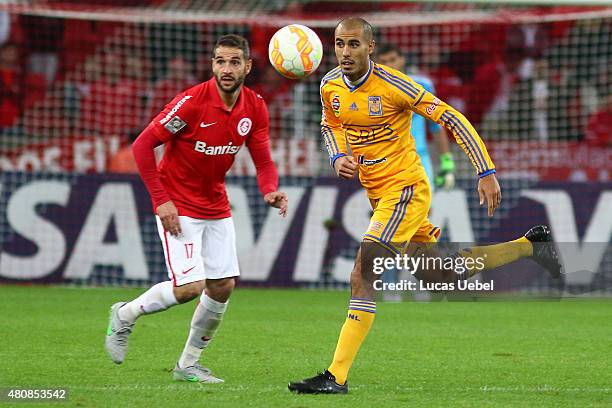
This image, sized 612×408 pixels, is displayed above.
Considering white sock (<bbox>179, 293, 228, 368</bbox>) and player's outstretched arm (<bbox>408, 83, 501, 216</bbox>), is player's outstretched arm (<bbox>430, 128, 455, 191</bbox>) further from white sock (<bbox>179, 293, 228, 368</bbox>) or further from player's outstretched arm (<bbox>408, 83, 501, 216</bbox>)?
white sock (<bbox>179, 293, 228, 368</bbox>)

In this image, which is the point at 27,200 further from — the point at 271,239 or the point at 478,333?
the point at 478,333

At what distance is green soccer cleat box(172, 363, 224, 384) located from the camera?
6.62m

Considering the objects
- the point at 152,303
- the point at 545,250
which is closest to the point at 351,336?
the point at 152,303

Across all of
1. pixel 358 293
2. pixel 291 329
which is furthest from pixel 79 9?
pixel 358 293

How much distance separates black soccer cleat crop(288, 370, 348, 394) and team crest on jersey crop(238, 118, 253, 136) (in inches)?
63.1

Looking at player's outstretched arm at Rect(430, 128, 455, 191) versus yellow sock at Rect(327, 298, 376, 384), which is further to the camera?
player's outstretched arm at Rect(430, 128, 455, 191)

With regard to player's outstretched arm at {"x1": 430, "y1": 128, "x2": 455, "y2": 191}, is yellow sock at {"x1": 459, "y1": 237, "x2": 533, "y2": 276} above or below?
below

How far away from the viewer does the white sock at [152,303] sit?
6.66 meters

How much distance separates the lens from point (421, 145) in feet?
35.5

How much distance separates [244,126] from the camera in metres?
6.91

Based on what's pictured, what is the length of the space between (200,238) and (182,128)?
2.25 ft

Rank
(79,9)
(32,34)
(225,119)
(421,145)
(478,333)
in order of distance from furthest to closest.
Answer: (32,34), (79,9), (421,145), (478,333), (225,119)

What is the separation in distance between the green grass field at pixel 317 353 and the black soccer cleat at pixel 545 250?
63 centimetres

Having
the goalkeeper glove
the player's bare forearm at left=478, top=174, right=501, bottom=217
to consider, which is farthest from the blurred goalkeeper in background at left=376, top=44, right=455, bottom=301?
the player's bare forearm at left=478, top=174, right=501, bottom=217
